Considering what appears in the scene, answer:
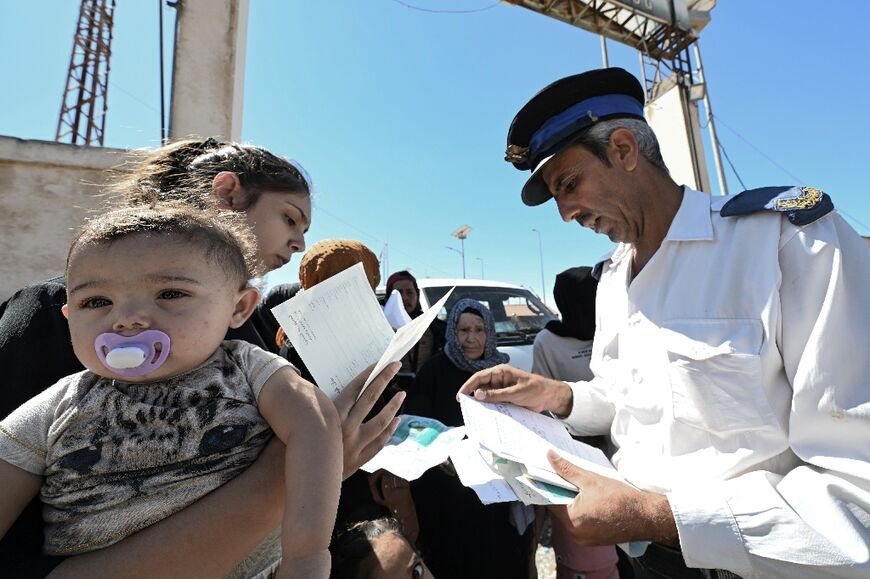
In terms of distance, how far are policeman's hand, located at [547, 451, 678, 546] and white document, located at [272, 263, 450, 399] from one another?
0.56m

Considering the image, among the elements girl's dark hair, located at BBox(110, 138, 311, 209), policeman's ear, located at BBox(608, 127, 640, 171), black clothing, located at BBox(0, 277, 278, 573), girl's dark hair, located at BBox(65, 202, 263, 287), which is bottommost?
black clothing, located at BBox(0, 277, 278, 573)

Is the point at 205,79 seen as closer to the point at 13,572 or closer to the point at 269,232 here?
the point at 269,232

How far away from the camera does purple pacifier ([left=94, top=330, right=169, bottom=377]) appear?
0.67m

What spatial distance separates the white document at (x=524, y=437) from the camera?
3.48 ft

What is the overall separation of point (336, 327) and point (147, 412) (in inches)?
15.7

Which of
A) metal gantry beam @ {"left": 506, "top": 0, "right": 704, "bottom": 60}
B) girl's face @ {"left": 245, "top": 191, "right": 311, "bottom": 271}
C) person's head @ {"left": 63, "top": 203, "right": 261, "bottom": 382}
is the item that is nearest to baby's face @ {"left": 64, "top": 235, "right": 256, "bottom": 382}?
person's head @ {"left": 63, "top": 203, "right": 261, "bottom": 382}

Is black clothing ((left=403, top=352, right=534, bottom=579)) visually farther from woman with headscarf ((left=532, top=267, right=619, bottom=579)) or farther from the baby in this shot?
the baby

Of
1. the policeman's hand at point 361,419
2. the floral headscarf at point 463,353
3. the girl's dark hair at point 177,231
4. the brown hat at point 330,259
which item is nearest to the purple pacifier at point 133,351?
the girl's dark hair at point 177,231

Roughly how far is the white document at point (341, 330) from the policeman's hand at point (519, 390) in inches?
19.5

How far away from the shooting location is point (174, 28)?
4.52 m

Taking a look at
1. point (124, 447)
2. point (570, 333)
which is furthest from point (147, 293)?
point (570, 333)

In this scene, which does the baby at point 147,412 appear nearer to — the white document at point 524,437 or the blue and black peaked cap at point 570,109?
the white document at point 524,437

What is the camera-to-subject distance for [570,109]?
59.9 inches

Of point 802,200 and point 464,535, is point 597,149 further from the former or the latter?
point 464,535
